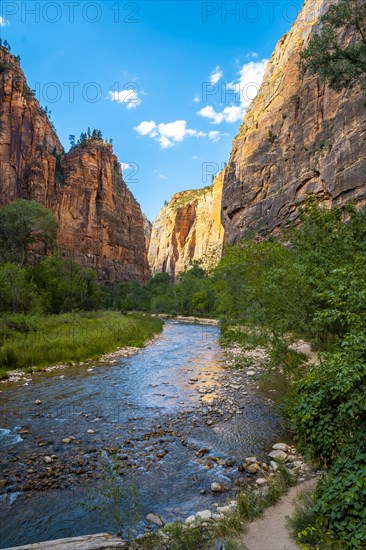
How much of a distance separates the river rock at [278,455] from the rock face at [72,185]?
221 feet

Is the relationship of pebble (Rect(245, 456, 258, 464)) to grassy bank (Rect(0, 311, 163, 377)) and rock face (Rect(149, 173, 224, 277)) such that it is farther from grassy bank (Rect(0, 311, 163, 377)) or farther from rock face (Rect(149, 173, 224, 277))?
rock face (Rect(149, 173, 224, 277))

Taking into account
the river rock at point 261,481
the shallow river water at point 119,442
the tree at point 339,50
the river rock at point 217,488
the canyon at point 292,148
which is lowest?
the shallow river water at point 119,442

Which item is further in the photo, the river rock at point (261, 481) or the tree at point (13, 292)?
the tree at point (13, 292)

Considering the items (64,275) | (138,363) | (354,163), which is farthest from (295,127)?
(138,363)

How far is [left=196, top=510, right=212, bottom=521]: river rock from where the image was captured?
187 inches

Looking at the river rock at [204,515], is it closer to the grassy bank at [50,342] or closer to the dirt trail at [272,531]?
the dirt trail at [272,531]

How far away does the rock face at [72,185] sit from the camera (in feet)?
222

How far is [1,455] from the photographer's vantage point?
7.14 m

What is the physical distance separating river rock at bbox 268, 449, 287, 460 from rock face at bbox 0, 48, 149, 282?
67236 millimetres

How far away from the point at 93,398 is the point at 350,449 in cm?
929

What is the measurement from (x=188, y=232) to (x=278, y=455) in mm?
135279

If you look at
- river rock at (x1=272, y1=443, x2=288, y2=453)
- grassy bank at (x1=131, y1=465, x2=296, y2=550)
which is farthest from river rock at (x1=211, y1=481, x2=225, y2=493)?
river rock at (x1=272, y1=443, x2=288, y2=453)

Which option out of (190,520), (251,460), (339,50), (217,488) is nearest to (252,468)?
(251,460)

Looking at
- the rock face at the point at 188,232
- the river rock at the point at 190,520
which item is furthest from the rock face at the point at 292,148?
the river rock at the point at 190,520
